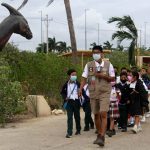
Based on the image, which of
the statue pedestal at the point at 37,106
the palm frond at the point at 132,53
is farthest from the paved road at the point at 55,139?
the palm frond at the point at 132,53

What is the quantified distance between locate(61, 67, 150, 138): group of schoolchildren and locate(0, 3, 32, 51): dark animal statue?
6389 mm

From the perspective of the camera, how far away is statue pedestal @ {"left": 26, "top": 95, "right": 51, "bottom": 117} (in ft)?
54.9

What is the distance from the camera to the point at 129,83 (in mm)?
12742

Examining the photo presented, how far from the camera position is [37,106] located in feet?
55.0

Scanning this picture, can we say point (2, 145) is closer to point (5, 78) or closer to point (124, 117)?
point (124, 117)

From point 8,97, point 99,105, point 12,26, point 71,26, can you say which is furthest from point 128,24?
point 12,26

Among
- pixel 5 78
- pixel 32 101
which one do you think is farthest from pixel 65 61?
pixel 5 78

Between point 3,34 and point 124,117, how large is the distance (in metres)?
7.96

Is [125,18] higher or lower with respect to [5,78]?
A: higher

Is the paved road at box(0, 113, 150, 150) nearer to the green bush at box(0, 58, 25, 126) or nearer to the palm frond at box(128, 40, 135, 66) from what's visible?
the green bush at box(0, 58, 25, 126)

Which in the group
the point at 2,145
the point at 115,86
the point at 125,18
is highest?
the point at 125,18

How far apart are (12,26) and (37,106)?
11.7 metres

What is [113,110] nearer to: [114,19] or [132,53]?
[132,53]

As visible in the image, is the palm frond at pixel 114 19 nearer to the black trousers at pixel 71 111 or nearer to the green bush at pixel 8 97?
the green bush at pixel 8 97
